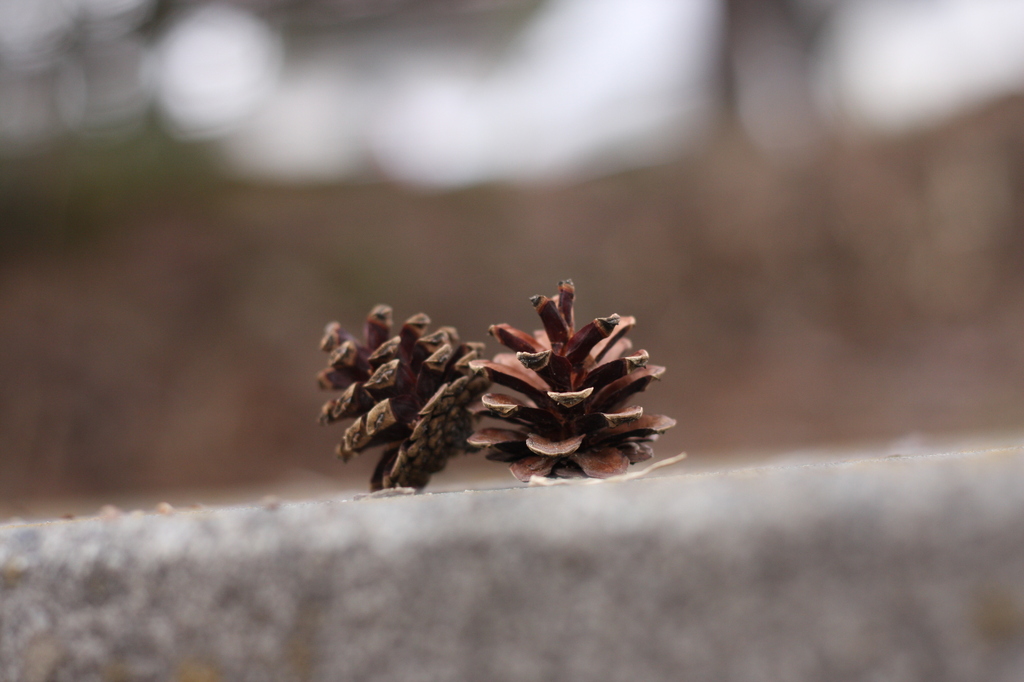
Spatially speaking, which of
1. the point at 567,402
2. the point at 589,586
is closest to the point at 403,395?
the point at 567,402

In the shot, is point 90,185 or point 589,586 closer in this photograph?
point 589,586

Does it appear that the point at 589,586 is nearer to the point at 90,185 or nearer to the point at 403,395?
the point at 403,395

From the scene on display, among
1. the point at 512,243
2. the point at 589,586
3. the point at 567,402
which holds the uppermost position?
the point at 512,243

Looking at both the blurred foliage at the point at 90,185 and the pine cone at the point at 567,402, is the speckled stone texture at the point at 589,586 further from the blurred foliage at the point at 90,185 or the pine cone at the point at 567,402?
the blurred foliage at the point at 90,185

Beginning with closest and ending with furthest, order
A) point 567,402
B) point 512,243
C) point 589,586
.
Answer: point 589,586, point 567,402, point 512,243

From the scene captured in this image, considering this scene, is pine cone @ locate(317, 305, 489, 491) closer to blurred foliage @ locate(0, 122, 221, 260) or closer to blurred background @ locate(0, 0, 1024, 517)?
blurred background @ locate(0, 0, 1024, 517)

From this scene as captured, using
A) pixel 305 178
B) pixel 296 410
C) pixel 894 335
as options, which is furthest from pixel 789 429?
pixel 305 178
